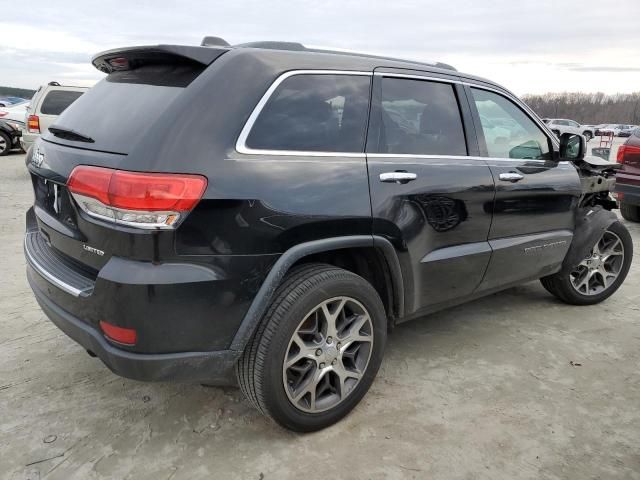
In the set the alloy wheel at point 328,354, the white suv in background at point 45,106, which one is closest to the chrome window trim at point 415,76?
the alloy wheel at point 328,354

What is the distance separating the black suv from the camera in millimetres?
2105

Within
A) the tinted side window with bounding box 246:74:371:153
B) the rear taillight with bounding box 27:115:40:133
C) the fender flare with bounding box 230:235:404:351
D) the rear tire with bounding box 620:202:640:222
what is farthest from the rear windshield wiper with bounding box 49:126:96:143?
the rear taillight with bounding box 27:115:40:133

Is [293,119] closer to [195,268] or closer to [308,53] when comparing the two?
[308,53]

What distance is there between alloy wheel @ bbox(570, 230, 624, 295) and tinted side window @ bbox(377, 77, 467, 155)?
6.25ft

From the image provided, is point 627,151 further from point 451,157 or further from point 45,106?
point 45,106

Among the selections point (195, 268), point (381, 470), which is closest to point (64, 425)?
point (195, 268)

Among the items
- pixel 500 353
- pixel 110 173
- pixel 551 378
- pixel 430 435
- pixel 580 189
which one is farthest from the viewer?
pixel 580 189

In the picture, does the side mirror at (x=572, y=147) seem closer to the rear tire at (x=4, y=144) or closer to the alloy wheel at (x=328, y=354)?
the alloy wheel at (x=328, y=354)

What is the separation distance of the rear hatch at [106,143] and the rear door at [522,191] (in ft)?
6.36

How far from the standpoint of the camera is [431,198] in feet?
9.54

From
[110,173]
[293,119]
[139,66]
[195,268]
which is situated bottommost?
[195,268]

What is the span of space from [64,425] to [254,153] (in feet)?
5.57

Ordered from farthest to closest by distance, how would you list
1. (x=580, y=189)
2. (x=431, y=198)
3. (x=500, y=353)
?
(x=580, y=189) < (x=500, y=353) < (x=431, y=198)

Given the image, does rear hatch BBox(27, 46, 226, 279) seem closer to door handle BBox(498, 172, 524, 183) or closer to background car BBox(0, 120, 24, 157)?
door handle BBox(498, 172, 524, 183)
